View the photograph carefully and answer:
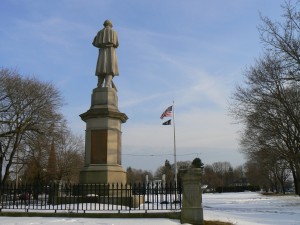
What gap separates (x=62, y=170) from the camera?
162ft

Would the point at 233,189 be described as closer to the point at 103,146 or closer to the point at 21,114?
the point at 21,114

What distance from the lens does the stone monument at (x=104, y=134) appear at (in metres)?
17.8

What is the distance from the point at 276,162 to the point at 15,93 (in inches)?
938

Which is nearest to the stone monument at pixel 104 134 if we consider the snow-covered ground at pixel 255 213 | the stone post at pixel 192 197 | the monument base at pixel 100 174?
the monument base at pixel 100 174

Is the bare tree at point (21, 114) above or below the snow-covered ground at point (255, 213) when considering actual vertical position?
above

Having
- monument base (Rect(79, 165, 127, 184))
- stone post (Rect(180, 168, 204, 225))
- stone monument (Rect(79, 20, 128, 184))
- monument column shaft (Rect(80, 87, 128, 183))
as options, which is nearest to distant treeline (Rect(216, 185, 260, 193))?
stone monument (Rect(79, 20, 128, 184))

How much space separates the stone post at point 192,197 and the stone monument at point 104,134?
5.29 m

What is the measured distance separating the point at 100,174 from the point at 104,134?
188 centimetres

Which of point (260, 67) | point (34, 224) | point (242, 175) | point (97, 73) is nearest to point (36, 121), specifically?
point (97, 73)

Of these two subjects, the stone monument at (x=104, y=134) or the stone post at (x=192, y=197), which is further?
the stone monument at (x=104, y=134)

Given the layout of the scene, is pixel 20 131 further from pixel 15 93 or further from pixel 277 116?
pixel 277 116

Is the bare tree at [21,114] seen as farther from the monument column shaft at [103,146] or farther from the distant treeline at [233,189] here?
the distant treeline at [233,189]

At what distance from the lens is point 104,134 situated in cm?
1823

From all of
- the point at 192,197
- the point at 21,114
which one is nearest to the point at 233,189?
the point at 21,114
